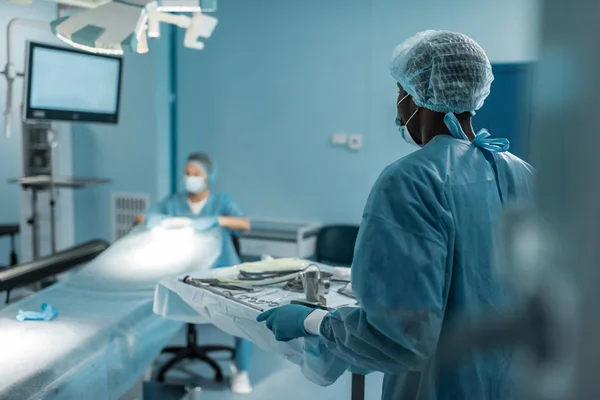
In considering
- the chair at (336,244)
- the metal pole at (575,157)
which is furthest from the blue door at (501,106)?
the chair at (336,244)

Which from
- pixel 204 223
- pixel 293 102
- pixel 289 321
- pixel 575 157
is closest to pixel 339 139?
pixel 293 102

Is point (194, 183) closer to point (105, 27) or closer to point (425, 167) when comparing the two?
point (105, 27)

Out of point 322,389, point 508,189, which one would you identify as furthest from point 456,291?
point 322,389

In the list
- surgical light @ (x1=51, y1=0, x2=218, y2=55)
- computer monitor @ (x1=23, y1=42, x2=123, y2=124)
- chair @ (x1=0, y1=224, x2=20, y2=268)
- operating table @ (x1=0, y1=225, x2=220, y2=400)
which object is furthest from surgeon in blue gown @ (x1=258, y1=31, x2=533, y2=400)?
chair @ (x1=0, y1=224, x2=20, y2=268)

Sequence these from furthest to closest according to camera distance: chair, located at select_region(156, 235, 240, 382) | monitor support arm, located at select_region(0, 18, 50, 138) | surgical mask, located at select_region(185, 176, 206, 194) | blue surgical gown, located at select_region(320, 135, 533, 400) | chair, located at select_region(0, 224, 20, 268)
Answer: chair, located at select_region(0, 224, 20, 268) → surgical mask, located at select_region(185, 176, 206, 194) → chair, located at select_region(156, 235, 240, 382) → monitor support arm, located at select_region(0, 18, 50, 138) → blue surgical gown, located at select_region(320, 135, 533, 400)

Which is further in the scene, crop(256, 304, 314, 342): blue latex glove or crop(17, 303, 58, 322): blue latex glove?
crop(17, 303, 58, 322): blue latex glove

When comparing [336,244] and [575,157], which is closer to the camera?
[575,157]

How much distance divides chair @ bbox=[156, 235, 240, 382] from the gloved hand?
21.0 inches

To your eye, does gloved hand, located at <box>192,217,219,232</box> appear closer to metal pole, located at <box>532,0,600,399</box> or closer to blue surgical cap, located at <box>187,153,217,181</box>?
blue surgical cap, located at <box>187,153,217,181</box>

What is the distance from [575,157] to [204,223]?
9.07 ft

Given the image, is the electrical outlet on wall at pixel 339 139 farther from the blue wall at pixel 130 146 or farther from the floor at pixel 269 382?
the floor at pixel 269 382

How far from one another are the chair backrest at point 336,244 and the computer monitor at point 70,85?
149 centimetres

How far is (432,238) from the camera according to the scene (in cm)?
103

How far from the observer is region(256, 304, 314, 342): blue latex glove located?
4.54 feet
